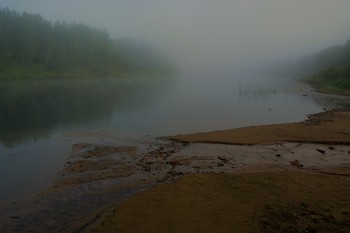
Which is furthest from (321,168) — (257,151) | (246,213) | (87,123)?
(87,123)

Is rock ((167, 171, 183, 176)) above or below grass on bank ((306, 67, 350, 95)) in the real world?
below

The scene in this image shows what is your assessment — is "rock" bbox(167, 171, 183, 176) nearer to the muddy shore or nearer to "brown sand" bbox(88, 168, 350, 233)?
the muddy shore

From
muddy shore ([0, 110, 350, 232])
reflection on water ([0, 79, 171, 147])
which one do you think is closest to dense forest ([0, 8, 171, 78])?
reflection on water ([0, 79, 171, 147])

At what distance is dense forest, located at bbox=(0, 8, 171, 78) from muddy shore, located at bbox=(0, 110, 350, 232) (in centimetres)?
7694

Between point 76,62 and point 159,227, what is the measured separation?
109757 mm

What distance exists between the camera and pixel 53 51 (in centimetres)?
10469

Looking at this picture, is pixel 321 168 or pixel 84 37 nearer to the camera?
pixel 321 168

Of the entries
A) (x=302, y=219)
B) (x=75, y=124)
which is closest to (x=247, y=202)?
(x=302, y=219)

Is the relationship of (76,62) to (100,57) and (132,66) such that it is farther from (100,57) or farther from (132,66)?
(132,66)

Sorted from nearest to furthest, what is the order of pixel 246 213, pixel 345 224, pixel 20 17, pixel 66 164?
1. pixel 345 224
2. pixel 246 213
3. pixel 66 164
4. pixel 20 17

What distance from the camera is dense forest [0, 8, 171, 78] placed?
9269 cm

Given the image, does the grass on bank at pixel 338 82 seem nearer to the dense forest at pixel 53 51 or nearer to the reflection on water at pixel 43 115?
the reflection on water at pixel 43 115

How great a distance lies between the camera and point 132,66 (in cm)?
14875

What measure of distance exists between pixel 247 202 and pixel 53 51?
105719mm
